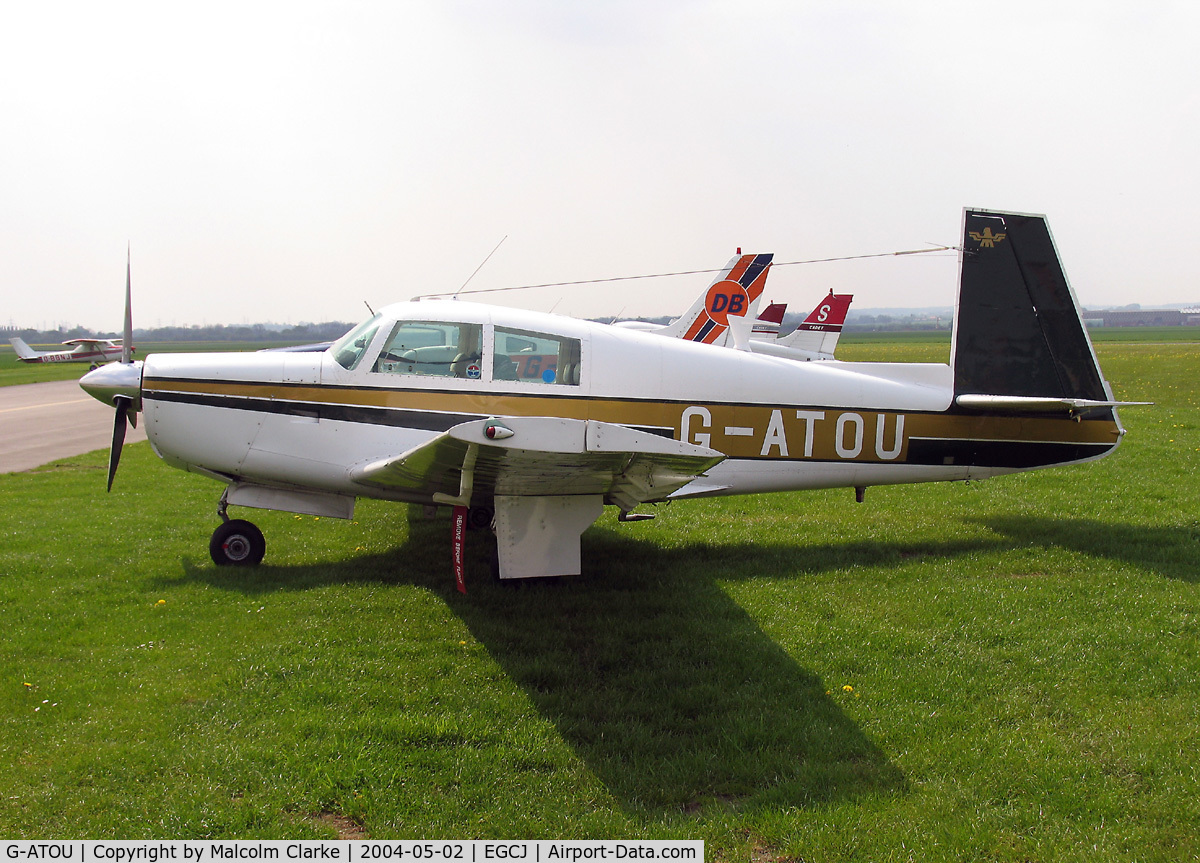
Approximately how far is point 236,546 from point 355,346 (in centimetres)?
211

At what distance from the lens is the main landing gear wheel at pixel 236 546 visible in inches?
273

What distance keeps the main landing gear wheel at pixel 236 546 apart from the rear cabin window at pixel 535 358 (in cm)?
270

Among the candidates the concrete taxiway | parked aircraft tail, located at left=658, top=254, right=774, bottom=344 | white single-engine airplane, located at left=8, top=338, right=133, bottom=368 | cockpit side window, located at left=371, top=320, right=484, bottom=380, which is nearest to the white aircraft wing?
cockpit side window, located at left=371, top=320, right=484, bottom=380

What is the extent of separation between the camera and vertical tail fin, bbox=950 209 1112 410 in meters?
7.72

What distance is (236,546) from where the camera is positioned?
6.96 m

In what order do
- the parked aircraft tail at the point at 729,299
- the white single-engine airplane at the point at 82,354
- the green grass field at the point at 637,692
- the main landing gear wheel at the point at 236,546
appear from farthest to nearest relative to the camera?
1. the white single-engine airplane at the point at 82,354
2. the parked aircraft tail at the point at 729,299
3. the main landing gear wheel at the point at 236,546
4. the green grass field at the point at 637,692

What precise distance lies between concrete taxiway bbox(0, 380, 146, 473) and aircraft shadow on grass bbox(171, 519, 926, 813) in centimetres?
914

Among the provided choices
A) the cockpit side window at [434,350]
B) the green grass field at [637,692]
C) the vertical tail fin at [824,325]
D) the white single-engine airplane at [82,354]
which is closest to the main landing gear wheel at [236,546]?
the green grass field at [637,692]

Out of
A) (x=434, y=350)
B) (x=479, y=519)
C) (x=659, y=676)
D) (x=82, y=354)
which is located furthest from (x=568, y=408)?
(x=82, y=354)

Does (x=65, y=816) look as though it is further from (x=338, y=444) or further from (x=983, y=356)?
(x=983, y=356)

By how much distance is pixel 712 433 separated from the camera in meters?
6.86

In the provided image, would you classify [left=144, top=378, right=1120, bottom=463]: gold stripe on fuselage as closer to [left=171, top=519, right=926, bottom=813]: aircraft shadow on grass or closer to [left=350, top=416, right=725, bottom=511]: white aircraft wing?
[left=350, top=416, right=725, bottom=511]: white aircraft wing
